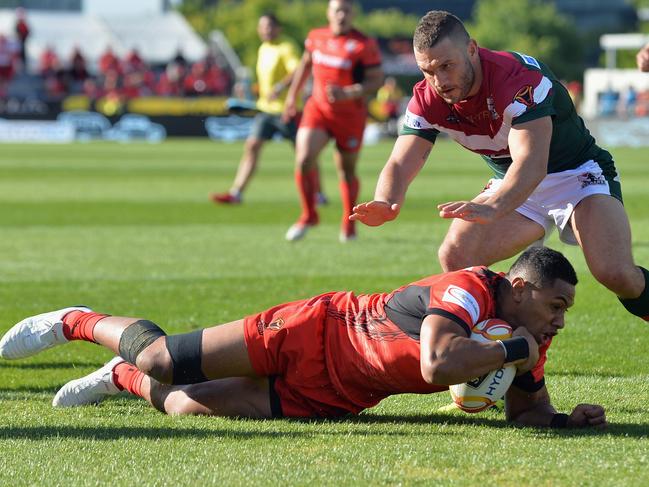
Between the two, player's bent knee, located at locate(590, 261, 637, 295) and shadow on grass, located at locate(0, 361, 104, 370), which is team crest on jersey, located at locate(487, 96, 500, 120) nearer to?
player's bent knee, located at locate(590, 261, 637, 295)

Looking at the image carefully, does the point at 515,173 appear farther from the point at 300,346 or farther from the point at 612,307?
the point at 612,307

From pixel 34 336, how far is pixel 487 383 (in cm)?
238

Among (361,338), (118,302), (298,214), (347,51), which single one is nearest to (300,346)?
(361,338)

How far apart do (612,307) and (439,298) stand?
450 centimetres

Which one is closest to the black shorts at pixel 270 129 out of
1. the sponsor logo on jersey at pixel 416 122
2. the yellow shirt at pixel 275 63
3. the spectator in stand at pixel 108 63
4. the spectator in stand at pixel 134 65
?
the yellow shirt at pixel 275 63

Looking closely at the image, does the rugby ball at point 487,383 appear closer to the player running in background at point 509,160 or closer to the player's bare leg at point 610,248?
the player running in background at point 509,160

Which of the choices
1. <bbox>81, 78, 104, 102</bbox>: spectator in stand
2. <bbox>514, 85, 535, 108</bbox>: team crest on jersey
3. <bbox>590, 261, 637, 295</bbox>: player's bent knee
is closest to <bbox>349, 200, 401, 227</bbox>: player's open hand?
<bbox>514, 85, 535, 108</bbox>: team crest on jersey

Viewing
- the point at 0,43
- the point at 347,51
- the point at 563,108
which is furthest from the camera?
the point at 0,43

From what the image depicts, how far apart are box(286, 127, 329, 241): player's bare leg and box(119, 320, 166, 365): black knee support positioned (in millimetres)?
7889

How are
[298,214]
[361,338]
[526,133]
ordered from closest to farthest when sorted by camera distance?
[361,338], [526,133], [298,214]

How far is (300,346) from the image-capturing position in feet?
18.7

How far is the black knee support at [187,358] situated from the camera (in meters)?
5.72

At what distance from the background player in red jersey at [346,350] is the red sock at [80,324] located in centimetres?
7

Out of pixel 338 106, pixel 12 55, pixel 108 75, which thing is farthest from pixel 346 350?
pixel 12 55
